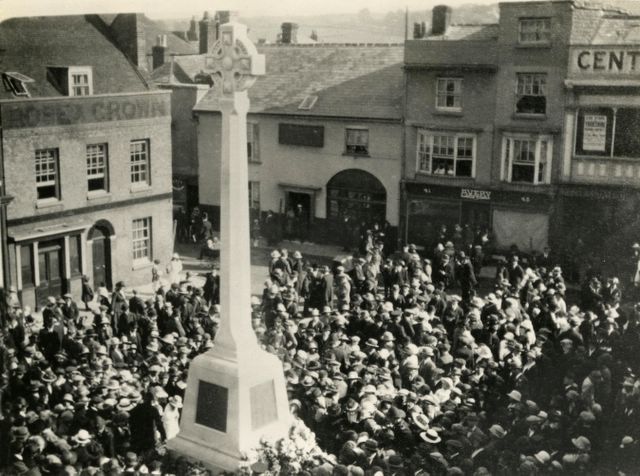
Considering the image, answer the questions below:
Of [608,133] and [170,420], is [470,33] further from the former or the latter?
[170,420]

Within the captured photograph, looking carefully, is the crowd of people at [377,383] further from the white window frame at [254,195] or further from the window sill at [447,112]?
the white window frame at [254,195]

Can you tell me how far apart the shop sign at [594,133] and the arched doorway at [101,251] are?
14056 millimetres

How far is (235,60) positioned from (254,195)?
1923 centimetres

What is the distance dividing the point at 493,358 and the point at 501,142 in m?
13.5

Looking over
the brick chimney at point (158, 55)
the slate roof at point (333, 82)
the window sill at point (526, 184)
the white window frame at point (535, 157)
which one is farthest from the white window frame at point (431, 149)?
the brick chimney at point (158, 55)

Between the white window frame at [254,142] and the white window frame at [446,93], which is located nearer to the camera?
the white window frame at [446,93]

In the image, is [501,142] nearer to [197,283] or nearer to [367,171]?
[367,171]

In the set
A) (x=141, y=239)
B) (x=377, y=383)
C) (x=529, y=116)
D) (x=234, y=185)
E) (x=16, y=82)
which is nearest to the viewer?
(x=234, y=185)

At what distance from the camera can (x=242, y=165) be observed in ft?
35.1

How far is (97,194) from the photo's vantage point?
23.2m

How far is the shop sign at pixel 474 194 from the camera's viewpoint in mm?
26203

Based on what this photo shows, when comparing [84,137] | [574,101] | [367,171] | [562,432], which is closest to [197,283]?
[84,137]

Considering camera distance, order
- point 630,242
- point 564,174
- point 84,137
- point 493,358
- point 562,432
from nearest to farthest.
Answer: point 562,432
point 493,358
point 630,242
point 84,137
point 564,174

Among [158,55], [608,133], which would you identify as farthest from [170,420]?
[158,55]
